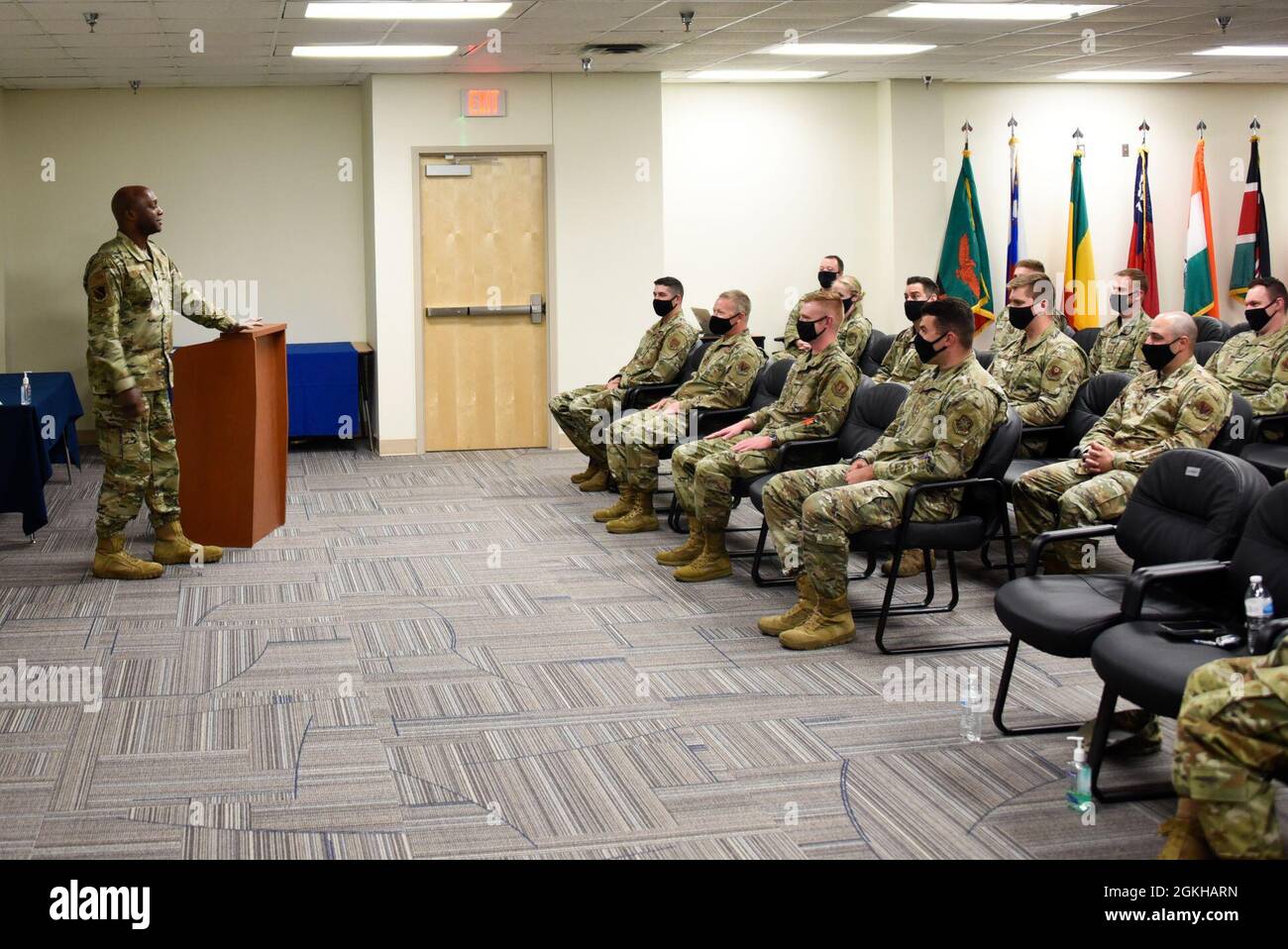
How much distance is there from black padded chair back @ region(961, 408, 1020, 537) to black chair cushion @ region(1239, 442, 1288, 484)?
1643 mm

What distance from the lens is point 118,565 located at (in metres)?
6.38

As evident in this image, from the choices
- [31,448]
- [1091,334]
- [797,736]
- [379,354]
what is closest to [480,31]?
[379,354]

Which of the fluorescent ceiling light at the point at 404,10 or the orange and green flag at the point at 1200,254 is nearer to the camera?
the fluorescent ceiling light at the point at 404,10

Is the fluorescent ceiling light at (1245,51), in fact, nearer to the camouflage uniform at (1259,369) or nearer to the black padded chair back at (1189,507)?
the camouflage uniform at (1259,369)

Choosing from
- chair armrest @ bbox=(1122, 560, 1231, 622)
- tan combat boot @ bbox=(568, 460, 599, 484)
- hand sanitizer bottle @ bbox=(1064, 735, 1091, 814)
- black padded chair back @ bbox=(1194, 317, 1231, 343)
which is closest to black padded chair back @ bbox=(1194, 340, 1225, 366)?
black padded chair back @ bbox=(1194, 317, 1231, 343)

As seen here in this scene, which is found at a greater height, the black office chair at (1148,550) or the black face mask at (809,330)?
the black face mask at (809,330)

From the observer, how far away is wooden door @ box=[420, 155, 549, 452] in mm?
10305

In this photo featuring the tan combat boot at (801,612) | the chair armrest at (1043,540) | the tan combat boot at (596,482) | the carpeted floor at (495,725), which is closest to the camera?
the carpeted floor at (495,725)

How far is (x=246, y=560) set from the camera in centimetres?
675

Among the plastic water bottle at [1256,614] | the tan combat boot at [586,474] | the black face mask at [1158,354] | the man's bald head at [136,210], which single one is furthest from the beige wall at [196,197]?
the plastic water bottle at [1256,614]

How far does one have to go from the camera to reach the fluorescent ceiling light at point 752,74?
10492mm

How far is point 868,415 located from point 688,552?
1.15 metres

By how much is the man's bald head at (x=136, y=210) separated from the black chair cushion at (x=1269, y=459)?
5.08 metres

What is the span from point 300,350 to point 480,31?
10.2 ft
